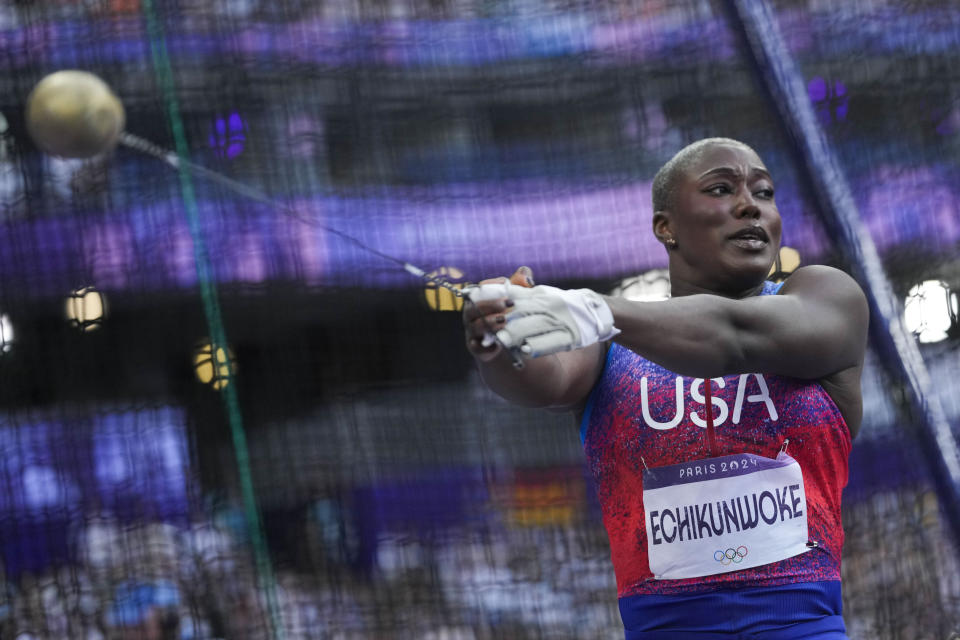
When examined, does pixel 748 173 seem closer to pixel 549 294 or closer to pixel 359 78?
pixel 549 294

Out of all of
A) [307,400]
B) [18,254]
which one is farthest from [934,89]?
[18,254]

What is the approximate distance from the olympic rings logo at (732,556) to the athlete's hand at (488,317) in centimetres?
56

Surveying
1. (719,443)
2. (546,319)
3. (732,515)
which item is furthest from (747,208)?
(546,319)

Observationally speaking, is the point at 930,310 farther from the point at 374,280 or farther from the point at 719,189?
the point at 374,280

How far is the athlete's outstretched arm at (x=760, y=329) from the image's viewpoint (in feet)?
5.70

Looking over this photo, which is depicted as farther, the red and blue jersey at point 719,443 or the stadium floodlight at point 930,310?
the stadium floodlight at point 930,310

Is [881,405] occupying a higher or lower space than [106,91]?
lower

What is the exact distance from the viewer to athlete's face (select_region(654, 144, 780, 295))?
2.16 meters

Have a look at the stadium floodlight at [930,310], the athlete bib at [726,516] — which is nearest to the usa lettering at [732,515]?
the athlete bib at [726,516]

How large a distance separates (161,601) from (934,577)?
2.61 metres

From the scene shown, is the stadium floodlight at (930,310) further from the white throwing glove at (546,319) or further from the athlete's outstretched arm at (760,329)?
the white throwing glove at (546,319)

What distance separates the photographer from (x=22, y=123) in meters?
3.98

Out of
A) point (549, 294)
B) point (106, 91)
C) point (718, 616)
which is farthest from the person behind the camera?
point (718, 616)

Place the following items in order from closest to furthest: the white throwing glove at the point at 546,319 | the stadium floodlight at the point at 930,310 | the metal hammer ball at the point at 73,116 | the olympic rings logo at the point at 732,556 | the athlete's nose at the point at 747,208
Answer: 1. the white throwing glove at the point at 546,319
2. the metal hammer ball at the point at 73,116
3. the olympic rings logo at the point at 732,556
4. the athlete's nose at the point at 747,208
5. the stadium floodlight at the point at 930,310
